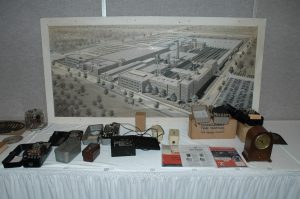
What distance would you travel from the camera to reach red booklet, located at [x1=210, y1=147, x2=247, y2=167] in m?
1.39

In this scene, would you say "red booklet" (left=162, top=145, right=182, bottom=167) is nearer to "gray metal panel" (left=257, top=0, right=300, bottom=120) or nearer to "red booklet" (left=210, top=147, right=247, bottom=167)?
"red booklet" (left=210, top=147, right=247, bottom=167)

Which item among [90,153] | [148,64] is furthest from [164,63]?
[90,153]

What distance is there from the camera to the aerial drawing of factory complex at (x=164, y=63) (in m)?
1.73

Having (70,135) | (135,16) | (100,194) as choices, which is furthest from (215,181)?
(135,16)

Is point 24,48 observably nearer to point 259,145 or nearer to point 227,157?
point 227,157

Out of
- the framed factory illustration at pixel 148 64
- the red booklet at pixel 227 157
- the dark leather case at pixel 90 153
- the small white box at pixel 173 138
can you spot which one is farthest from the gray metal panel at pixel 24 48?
the red booklet at pixel 227 157

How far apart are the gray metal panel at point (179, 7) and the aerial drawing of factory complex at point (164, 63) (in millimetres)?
121

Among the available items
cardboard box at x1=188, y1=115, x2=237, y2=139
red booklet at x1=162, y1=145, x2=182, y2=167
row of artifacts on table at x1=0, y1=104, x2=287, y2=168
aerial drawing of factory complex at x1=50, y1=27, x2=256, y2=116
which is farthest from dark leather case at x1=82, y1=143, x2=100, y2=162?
cardboard box at x1=188, y1=115, x2=237, y2=139

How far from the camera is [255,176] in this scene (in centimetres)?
136

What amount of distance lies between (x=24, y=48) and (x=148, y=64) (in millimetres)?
863

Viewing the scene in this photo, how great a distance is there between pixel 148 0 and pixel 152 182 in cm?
115

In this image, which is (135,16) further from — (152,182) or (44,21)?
(152,182)

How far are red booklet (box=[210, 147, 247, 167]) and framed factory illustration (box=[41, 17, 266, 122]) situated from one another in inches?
16.5

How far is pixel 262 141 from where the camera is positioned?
1.39m
